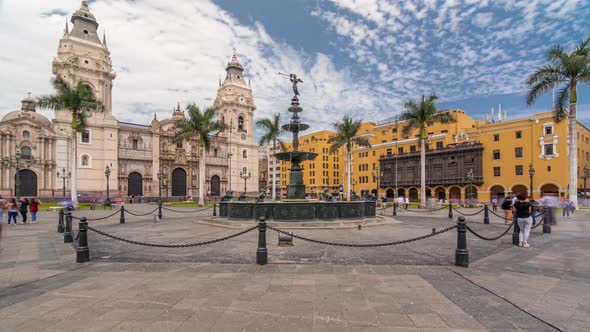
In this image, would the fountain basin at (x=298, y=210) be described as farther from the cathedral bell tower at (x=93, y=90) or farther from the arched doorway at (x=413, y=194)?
the arched doorway at (x=413, y=194)

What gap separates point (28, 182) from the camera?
4200cm

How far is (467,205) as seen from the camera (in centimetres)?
3356

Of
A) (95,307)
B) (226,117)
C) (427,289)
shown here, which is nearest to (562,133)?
(427,289)

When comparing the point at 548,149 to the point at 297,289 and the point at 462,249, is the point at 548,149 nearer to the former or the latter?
the point at 462,249

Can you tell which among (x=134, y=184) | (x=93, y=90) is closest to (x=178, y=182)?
(x=134, y=184)

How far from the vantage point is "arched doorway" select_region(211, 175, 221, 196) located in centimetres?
5984

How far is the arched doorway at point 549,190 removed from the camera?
37875 mm

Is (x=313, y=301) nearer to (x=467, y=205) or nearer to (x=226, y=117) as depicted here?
(x=467, y=205)

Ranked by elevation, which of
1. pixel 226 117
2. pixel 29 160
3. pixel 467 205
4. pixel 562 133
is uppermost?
pixel 226 117

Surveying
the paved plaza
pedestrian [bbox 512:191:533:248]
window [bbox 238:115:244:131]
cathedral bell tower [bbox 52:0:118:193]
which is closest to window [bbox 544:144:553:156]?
the paved plaza

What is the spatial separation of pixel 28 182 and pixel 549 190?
241 ft

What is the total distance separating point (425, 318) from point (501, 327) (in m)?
0.92

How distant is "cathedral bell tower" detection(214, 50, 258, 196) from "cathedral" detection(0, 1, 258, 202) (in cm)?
22

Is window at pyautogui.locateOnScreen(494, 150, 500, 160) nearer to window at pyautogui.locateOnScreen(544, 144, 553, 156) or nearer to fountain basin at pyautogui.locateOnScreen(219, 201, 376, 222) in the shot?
window at pyautogui.locateOnScreen(544, 144, 553, 156)
